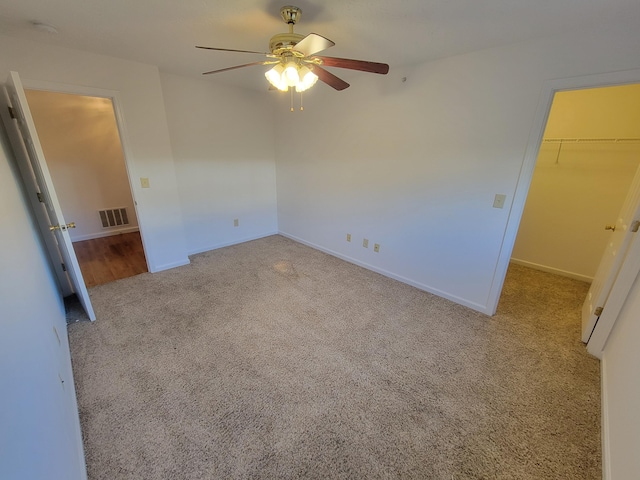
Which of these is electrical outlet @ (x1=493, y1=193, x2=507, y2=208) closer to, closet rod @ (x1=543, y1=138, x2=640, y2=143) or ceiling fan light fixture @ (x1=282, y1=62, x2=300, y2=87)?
closet rod @ (x1=543, y1=138, x2=640, y2=143)

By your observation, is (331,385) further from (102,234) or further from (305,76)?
(102,234)

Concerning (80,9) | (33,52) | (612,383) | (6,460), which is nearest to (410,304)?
(612,383)

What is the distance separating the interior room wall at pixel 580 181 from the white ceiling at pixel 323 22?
1756mm

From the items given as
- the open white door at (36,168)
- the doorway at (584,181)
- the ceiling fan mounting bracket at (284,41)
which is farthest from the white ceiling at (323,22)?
the doorway at (584,181)

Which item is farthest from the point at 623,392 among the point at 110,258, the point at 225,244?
the point at 110,258

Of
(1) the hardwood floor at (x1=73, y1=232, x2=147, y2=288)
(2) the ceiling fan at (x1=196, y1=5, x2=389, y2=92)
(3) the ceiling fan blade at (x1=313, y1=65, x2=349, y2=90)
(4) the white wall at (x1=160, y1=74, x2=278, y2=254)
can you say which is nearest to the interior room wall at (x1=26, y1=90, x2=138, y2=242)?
(1) the hardwood floor at (x1=73, y1=232, x2=147, y2=288)

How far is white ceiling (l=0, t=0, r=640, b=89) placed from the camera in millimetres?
1514

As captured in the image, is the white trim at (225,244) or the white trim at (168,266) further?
the white trim at (225,244)

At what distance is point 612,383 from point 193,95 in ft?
15.6

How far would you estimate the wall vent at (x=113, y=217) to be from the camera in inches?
175

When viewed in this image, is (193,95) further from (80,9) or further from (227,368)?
(227,368)

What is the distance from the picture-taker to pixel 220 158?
3793mm

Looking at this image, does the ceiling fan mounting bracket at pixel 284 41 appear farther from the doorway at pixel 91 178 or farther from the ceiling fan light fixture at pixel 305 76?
the doorway at pixel 91 178

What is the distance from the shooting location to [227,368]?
73.5 inches
